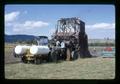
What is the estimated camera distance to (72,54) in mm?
5035

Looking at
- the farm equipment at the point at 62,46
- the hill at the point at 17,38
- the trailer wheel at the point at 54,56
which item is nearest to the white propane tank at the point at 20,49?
the farm equipment at the point at 62,46

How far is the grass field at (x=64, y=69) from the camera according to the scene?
4645mm

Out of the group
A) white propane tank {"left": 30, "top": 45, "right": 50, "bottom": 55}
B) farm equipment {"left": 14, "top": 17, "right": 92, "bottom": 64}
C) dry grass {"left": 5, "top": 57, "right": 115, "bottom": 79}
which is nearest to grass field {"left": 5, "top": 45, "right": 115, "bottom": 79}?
dry grass {"left": 5, "top": 57, "right": 115, "bottom": 79}

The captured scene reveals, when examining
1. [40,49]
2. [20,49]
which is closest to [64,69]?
[40,49]

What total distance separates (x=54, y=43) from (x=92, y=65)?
0.72m

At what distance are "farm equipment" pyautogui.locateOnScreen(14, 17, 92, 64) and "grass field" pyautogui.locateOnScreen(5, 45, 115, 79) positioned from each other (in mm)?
120

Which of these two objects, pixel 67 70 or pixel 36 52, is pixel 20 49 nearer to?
pixel 36 52

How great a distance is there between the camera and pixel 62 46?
5.25 metres

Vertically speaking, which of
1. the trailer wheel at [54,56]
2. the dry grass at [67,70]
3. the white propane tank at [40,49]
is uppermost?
the white propane tank at [40,49]

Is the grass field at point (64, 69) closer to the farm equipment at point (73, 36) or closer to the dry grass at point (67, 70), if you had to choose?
the dry grass at point (67, 70)

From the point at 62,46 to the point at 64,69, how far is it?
0.47 metres

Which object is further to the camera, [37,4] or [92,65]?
[92,65]

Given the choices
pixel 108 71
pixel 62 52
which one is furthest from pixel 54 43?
pixel 108 71
